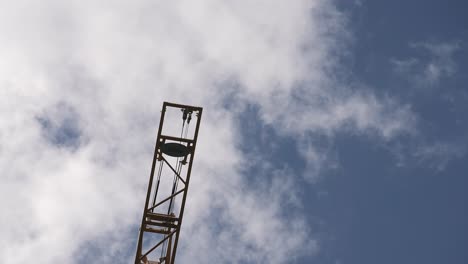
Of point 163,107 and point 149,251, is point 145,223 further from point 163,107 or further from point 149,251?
point 163,107

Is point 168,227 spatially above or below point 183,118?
below

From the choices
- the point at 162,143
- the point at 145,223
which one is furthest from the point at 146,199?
the point at 162,143

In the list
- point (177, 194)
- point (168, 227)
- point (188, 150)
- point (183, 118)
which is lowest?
point (168, 227)

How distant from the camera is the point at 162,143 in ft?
101

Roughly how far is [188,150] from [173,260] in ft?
23.9

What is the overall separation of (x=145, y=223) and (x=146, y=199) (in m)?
1.60

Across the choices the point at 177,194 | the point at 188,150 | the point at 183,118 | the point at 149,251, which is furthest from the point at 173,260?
the point at 183,118

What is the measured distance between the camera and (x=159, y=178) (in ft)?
105

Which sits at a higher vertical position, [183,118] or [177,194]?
[183,118]

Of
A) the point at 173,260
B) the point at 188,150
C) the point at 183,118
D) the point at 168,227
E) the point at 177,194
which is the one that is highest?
the point at 183,118

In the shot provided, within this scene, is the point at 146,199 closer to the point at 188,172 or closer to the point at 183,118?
the point at 188,172

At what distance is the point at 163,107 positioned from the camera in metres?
30.8

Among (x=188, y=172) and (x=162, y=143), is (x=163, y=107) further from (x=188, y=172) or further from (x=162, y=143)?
(x=188, y=172)

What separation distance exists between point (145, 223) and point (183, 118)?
23.3 ft
